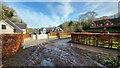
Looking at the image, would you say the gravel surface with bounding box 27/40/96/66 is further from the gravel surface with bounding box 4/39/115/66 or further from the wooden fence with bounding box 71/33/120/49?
the wooden fence with bounding box 71/33/120/49

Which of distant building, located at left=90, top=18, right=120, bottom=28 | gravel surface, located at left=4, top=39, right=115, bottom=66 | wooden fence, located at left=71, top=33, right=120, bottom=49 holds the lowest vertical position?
gravel surface, located at left=4, top=39, right=115, bottom=66

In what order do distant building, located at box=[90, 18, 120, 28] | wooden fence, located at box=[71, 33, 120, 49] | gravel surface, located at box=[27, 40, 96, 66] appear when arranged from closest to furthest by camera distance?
gravel surface, located at box=[27, 40, 96, 66], wooden fence, located at box=[71, 33, 120, 49], distant building, located at box=[90, 18, 120, 28]

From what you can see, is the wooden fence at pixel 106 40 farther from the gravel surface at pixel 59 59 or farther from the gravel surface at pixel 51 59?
the gravel surface at pixel 59 59

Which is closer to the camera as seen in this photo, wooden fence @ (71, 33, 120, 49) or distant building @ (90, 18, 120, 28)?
wooden fence @ (71, 33, 120, 49)

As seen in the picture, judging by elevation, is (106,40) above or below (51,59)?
above

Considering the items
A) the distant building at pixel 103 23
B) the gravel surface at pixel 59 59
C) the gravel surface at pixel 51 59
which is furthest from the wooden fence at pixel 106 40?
the distant building at pixel 103 23

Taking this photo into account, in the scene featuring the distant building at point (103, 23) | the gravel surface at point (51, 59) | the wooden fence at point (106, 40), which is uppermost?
the distant building at point (103, 23)

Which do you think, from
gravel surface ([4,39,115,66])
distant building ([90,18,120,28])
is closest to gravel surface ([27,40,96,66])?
gravel surface ([4,39,115,66])

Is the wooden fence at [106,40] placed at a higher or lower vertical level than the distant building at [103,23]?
lower

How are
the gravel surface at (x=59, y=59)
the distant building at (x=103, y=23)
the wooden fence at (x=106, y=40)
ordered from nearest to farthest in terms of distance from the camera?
the gravel surface at (x=59, y=59), the wooden fence at (x=106, y=40), the distant building at (x=103, y=23)

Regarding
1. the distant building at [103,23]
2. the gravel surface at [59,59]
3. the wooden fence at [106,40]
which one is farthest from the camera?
the distant building at [103,23]

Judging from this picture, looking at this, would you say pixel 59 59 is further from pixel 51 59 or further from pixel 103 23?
pixel 103 23

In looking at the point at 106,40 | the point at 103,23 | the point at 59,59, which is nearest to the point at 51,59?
the point at 59,59

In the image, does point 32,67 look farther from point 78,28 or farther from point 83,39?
point 78,28
